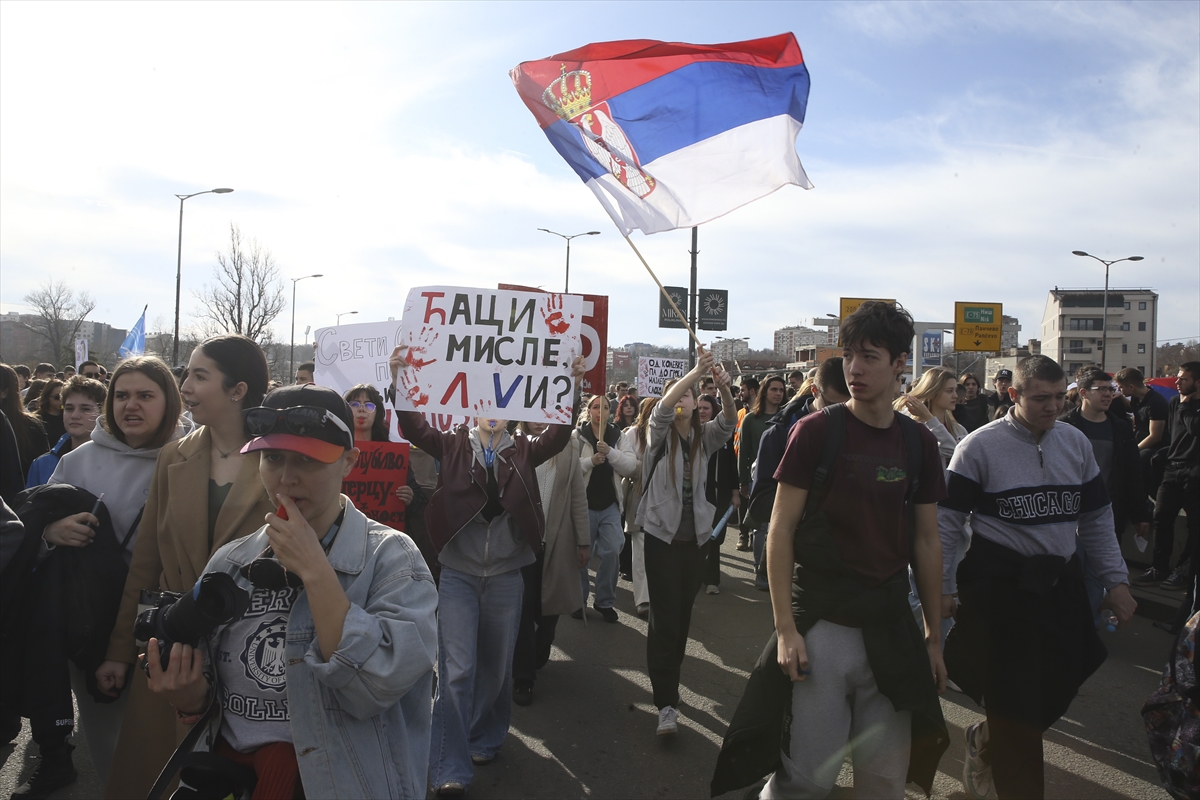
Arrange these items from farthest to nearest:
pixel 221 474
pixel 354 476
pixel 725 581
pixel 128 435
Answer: pixel 725 581, pixel 354 476, pixel 128 435, pixel 221 474

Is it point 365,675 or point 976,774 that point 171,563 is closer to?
point 365,675

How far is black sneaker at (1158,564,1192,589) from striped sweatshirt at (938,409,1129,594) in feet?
20.5

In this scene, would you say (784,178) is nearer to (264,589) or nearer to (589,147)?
(589,147)

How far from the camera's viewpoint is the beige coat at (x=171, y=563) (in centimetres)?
290

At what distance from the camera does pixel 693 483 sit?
17.5 ft

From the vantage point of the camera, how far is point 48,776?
413cm

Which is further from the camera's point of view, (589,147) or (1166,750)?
(589,147)

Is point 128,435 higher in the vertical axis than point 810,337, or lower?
lower

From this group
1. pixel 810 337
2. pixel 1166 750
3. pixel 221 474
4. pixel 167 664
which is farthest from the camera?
pixel 810 337

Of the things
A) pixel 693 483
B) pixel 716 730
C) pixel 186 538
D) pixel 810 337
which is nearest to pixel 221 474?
pixel 186 538

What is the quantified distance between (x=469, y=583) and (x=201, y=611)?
2.61 meters

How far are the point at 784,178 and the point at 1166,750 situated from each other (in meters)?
3.44

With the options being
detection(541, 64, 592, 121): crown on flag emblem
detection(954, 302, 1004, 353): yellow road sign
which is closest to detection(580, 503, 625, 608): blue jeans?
detection(541, 64, 592, 121): crown on flag emblem

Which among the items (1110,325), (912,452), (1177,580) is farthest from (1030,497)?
(1110,325)
